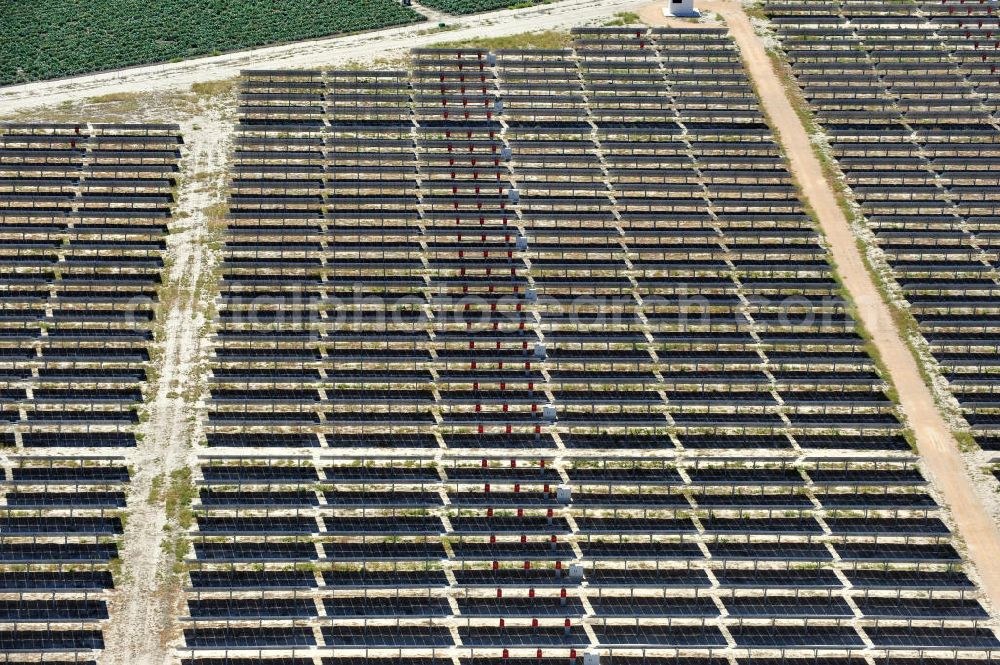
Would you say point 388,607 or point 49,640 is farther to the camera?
point 388,607

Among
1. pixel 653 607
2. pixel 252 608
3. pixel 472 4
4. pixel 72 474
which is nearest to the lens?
pixel 252 608

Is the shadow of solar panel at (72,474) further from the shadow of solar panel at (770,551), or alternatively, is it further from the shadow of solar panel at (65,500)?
the shadow of solar panel at (770,551)

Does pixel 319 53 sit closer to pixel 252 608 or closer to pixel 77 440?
pixel 77 440

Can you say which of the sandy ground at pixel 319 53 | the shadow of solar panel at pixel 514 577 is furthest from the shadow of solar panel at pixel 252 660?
the sandy ground at pixel 319 53

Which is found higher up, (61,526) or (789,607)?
(61,526)

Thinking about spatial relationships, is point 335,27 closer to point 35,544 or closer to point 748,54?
point 748,54

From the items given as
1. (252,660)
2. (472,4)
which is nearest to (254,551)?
(252,660)

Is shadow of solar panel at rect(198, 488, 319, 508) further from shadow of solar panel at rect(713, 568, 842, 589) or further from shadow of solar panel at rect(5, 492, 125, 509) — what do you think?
shadow of solar panel at rect(713, 568, 842, 589)
